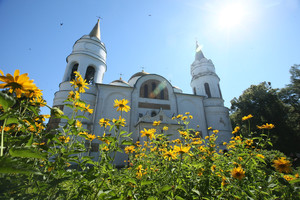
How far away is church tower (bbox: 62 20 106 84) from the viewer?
51.2ft

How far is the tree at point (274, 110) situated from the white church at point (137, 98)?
250cm

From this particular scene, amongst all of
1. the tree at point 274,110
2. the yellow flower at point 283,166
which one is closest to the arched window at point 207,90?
the tree at point 274,110

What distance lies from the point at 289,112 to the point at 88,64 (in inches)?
896

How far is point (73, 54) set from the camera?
16.0 metres

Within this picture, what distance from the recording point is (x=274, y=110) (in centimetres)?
1550

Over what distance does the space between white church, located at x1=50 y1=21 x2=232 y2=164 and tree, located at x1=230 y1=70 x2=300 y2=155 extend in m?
2.50

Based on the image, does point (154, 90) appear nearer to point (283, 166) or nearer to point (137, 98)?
point (137, 98)

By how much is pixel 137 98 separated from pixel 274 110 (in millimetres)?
14748

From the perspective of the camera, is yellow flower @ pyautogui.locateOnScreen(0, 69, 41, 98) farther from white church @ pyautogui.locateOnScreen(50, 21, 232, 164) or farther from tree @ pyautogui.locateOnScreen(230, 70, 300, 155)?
tree @ pyautogui.locateOnScreen(230, 70, 300, 155)

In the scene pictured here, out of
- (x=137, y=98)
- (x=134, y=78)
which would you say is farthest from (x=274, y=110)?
(x=134, y=78)

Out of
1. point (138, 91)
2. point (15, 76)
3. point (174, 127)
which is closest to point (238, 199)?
point (15, 76)

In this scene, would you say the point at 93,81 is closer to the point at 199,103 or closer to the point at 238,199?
the point at 199,103

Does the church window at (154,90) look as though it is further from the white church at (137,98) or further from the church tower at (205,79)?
the church tower at (205,79)

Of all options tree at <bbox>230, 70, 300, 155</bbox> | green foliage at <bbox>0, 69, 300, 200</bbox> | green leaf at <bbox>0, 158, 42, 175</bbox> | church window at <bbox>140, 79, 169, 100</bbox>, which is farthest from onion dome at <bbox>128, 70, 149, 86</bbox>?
green leaf at <bbox>0, 158, 42, 175</bbox>
